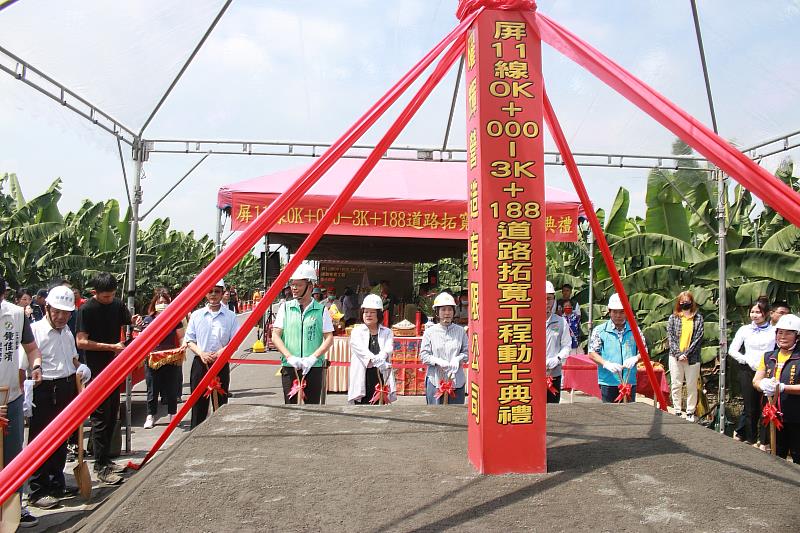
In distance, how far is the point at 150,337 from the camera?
3113 millimetres

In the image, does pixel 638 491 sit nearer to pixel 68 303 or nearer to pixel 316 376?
pixel 316 376

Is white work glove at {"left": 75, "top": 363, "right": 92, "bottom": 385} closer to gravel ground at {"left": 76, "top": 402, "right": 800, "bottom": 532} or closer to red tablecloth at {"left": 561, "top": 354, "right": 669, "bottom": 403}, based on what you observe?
gravel ground at {"left": 76, "top": 402, "right": 800, "bottom": 532}

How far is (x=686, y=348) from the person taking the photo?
7.91m

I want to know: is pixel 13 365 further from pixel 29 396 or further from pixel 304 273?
pixel 304 273

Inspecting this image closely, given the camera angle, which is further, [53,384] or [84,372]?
[84,372]

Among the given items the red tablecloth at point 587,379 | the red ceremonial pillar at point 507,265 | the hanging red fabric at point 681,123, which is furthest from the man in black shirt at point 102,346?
the red tablecloth at point 587,379

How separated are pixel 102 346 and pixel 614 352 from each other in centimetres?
468

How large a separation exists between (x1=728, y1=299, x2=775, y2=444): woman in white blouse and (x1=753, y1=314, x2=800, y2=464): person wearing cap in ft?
3.34

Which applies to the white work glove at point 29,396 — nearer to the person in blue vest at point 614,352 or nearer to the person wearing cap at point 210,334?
the person wearing cap at point 210,334

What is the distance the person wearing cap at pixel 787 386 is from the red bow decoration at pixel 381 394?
335cm

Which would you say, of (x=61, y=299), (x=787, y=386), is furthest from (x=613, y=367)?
(x=61, y=299)

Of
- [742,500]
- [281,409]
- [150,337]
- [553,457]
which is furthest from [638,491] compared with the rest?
[281,409]

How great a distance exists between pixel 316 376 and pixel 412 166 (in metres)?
5.47

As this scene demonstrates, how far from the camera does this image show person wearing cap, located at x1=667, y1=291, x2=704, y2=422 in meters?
7.87
